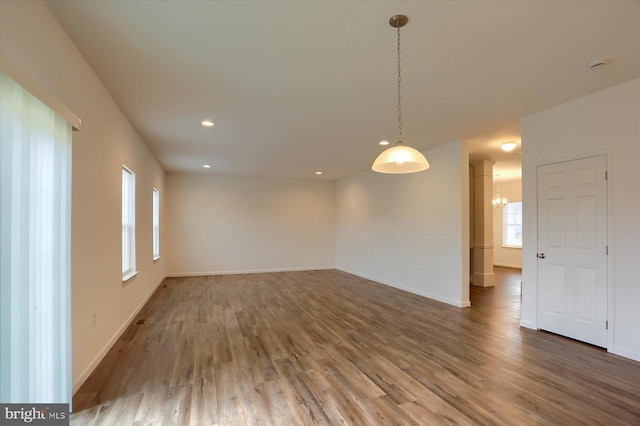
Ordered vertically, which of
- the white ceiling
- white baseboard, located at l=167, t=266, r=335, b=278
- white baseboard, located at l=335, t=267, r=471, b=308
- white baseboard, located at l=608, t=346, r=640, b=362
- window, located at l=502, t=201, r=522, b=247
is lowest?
white baseboard, located at l=167, t=266, r=335, b=278

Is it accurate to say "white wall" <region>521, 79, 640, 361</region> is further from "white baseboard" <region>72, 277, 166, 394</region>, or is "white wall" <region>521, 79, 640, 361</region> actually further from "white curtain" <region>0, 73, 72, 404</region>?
"white baseboard" <region>72, 277, 166, 394</region>

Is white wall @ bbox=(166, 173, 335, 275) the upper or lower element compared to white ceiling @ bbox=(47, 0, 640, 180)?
lower

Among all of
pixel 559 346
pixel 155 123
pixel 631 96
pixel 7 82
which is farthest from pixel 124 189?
pixel 631 96

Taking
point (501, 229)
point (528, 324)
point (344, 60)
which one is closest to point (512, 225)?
point (501, 229)

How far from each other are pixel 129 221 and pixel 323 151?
3457 mm

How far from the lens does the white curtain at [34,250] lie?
1.49 meters

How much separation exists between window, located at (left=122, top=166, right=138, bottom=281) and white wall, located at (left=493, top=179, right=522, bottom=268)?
10.3 m

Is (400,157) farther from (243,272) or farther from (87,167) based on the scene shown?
(243,272)

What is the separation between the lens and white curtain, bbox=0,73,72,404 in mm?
1487

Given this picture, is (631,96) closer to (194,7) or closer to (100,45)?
(194,7)

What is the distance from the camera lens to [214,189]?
832 centimetres

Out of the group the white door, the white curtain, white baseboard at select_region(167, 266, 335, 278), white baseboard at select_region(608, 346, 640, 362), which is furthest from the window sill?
white baseboard at select_region(608, 346, 640, 362)

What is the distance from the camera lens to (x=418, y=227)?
588 centimetres

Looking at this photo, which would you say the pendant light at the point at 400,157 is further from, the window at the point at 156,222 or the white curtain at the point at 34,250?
the window at the point at 156,222
